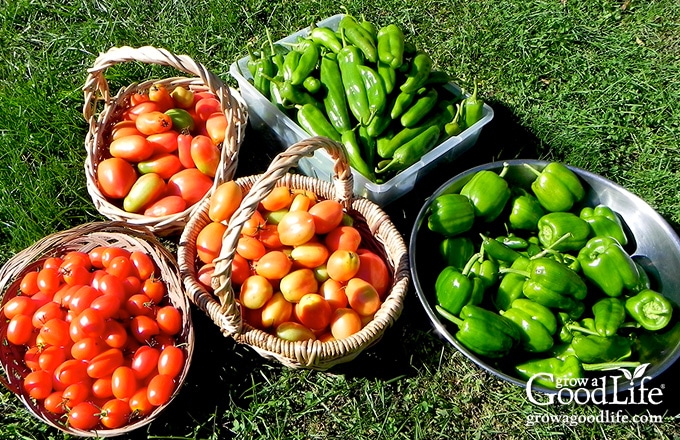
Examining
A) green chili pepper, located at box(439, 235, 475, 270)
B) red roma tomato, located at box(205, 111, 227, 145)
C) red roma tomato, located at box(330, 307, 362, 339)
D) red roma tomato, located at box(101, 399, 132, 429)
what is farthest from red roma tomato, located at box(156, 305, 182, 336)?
green chili pepper, located at box(439, 235, 475, 270)

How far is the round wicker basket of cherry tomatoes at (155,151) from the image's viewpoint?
267cm

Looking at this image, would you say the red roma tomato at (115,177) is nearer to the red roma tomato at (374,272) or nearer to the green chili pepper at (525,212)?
the red roma tomato at (374,272)

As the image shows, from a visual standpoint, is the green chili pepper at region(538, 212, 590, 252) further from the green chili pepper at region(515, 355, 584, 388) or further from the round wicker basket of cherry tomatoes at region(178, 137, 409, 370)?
the round wicker basket of cherry tomatoes at region(178, 137, 409, 370)

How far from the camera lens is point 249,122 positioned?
3.45 m

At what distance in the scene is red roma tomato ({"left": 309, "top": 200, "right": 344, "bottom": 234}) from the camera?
97.7 inches

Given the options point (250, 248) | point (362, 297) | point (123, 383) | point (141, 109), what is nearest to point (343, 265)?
point (362, 297)

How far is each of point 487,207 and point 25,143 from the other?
2.57m

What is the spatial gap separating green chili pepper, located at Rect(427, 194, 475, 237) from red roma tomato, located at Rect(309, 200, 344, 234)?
0.46 metres

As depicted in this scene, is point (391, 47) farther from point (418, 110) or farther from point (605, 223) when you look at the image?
point (605, 223)

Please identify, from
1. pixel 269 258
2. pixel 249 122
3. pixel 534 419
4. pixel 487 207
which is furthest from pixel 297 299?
pixel 249 122

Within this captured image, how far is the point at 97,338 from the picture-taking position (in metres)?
2.28

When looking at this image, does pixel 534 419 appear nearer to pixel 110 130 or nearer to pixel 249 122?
pixel 249 122

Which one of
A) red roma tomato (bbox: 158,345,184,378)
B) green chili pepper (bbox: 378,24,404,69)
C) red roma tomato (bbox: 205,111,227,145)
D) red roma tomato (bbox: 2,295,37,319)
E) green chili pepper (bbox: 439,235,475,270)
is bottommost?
red roma tomato (bbox: 158,345,184,378)

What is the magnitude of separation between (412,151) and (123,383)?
67.1 inches
